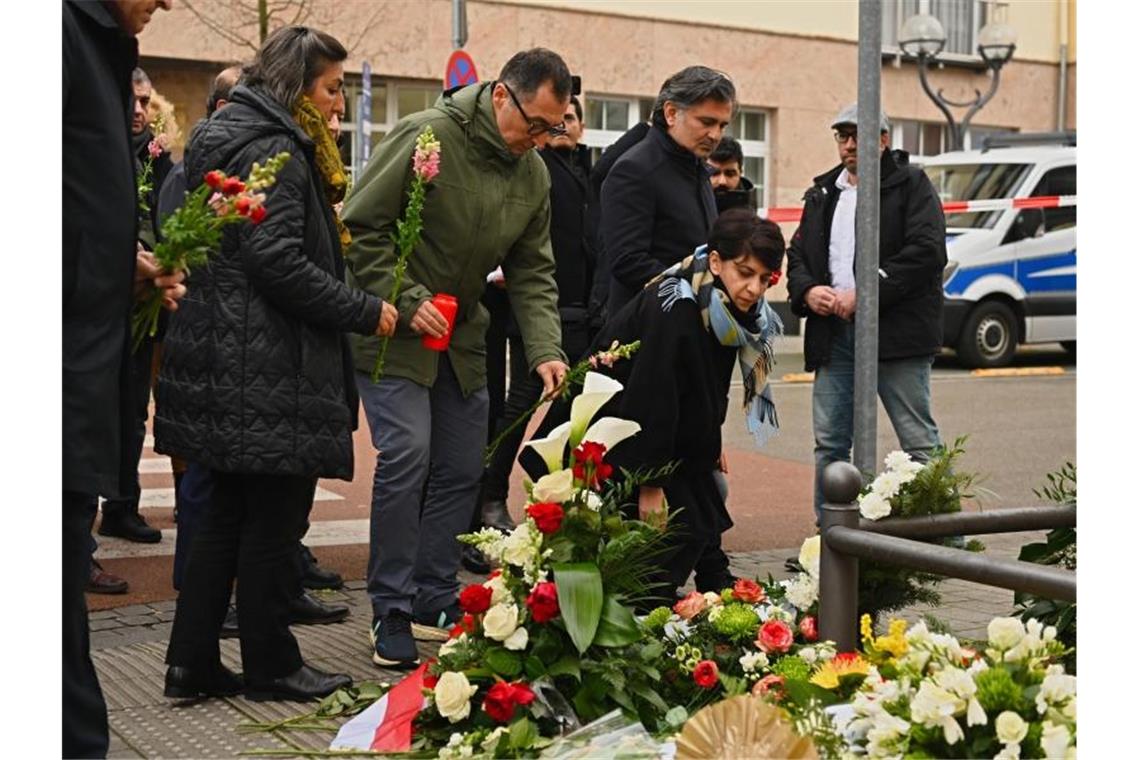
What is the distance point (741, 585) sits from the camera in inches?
191

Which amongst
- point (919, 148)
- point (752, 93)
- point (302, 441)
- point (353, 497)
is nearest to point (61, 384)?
point (302, 441)

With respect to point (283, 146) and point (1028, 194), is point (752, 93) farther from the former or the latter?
point (283, 146)

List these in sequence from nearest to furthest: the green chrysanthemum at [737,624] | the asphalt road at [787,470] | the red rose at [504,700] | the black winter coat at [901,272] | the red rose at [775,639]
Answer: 1. the red rose at [504,700]
2. the red rose at [775,639]
3. the green chrysanthemum at [737,624]
4. the black winter coat at [901,272]
5. the asphalt road at [787,470]

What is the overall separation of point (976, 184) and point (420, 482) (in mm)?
13338

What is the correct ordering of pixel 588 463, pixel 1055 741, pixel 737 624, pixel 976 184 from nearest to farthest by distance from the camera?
pixel 1055 741
pixel 588 463
pixel 737 624
pixel 976 184

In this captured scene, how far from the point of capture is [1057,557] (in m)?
4.61

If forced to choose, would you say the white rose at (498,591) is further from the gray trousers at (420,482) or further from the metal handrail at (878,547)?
the gray trousers at (420,482)

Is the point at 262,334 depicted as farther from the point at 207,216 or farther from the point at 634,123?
the point at 634,123

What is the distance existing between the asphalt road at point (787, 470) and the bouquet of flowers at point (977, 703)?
3.58 meters

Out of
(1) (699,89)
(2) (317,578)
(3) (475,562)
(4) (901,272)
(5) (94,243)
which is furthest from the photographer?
(4) (901,272)

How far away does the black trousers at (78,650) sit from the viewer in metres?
3.56

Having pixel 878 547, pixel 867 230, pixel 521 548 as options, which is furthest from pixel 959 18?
pixel 878 547

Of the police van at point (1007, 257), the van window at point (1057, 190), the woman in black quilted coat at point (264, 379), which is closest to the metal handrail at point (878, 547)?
the woman in black quilted coat at point (264, 379)

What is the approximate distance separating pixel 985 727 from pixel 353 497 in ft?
19.8
